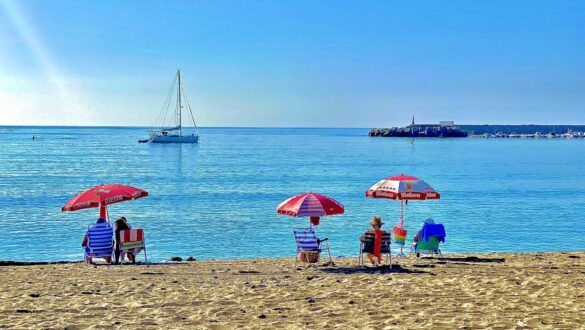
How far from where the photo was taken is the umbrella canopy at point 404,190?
50.2 feet

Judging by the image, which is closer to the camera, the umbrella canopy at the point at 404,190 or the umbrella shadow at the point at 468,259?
the umbrella shadow at the point at 468,259

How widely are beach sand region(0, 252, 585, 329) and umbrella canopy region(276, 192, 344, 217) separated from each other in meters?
1.26

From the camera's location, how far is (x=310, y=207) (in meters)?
13.8

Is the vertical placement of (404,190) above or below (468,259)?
above

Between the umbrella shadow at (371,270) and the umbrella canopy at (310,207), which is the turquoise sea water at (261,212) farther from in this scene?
the umbrella canopy at (310,207)

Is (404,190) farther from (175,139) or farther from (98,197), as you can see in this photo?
(175,139)

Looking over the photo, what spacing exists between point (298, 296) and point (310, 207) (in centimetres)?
364

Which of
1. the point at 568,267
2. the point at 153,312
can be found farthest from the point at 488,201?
the point at 153,312

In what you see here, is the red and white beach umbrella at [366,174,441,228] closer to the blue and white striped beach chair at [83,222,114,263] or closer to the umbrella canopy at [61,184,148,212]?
the umbrella canopy at [61,184,148,212]

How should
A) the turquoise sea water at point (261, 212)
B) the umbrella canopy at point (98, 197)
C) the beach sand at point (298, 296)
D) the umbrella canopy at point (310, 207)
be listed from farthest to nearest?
the turquoise sea water at point (261, 212), the umbrella canopy at point (98, 197), the umbrella canopy at point (310, 207), the beach sand at point (298, 296)

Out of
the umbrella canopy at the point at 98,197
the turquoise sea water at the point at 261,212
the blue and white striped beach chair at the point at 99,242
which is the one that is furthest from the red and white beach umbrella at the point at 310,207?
the turquoise sea water at the point at 261,212

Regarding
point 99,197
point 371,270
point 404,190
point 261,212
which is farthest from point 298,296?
point 261,212

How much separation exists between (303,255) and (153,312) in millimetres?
5590

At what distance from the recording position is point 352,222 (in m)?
28.4
